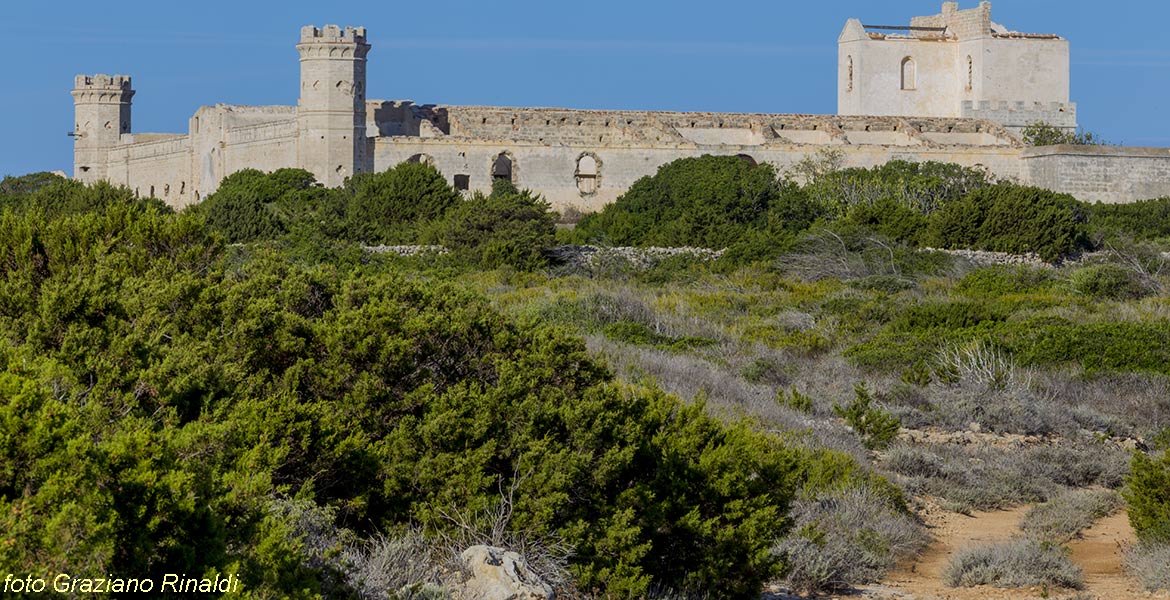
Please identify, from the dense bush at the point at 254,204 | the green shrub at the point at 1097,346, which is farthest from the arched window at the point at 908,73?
the green shrub at the point at 1097,346

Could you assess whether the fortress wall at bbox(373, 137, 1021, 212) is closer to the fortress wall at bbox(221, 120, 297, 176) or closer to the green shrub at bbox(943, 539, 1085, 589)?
the fortress wall at bbox(221, 120, 297, 176)

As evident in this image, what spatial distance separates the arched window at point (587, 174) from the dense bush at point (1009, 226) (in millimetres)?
11138

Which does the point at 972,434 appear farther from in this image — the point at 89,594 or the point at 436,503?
the point at 89,594

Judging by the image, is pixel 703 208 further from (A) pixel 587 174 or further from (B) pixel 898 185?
(A) pixel 587 174

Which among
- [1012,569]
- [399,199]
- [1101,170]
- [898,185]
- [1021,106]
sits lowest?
[1012,569]

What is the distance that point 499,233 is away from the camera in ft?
99.2

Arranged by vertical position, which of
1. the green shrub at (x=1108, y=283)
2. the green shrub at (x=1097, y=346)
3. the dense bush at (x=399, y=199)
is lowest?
the green shrub at (x=1097, y=346)

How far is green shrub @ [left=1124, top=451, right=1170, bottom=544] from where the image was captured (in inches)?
427

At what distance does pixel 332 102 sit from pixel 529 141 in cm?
569

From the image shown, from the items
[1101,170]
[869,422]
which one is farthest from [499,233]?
[1101,170]

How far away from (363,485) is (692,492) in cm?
181

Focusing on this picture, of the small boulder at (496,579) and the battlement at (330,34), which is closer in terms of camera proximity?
the small boulder at (496,579)

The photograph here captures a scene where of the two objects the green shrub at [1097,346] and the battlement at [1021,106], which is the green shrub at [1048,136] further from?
the green shrub at [1097,346]

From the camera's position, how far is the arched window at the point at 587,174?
142ft
